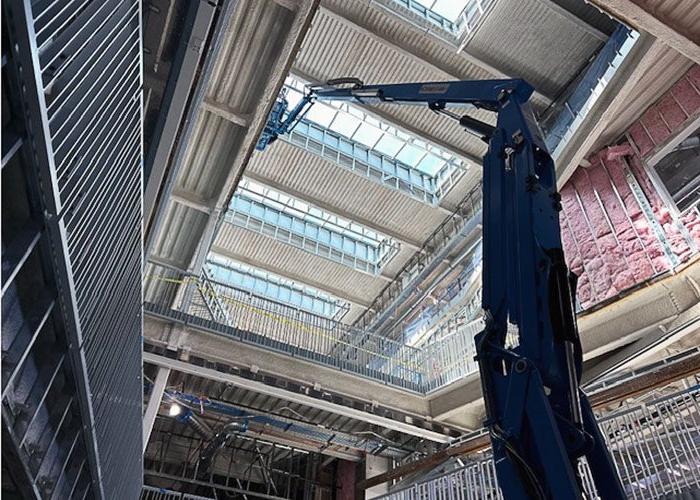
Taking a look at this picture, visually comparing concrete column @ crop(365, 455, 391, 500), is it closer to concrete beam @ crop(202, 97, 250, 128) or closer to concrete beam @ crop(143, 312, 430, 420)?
concrete beam @ crop(143, 312, 430, 420)

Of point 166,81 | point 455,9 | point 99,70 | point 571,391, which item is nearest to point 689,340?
point 571,391

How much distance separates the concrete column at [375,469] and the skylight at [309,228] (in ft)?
24.2

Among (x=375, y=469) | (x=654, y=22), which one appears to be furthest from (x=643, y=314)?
(x=375, y=469)

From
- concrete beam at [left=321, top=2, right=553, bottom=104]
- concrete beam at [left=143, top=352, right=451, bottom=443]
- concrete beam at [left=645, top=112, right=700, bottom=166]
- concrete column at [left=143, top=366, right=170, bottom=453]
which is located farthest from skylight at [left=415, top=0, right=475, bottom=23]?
Answer: concrete column at [left=143, top=366, right=170, bottom=453]

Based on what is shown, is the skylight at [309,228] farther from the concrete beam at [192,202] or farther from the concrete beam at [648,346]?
the concrete beam at [648,346]

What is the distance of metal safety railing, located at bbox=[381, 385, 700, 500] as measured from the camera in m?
8.17

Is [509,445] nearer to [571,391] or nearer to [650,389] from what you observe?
[571,391]

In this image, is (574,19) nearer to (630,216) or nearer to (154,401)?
(630,216)

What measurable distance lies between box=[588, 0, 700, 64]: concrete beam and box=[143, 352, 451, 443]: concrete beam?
10407mm

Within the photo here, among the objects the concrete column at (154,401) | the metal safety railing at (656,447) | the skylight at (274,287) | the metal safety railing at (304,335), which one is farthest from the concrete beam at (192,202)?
the metal safety railing at (656,447)

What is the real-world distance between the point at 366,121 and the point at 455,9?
461 centimetres

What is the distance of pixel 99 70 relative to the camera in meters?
3.80

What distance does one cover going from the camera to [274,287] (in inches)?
911

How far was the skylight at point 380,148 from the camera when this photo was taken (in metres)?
17.6
